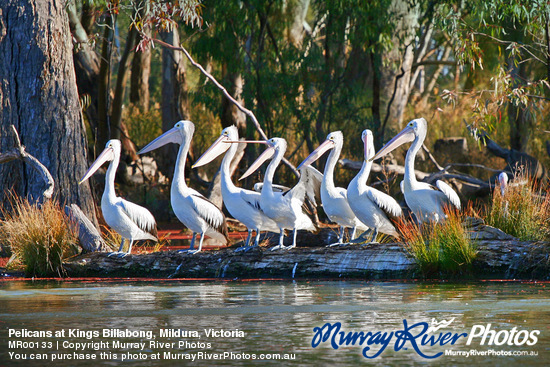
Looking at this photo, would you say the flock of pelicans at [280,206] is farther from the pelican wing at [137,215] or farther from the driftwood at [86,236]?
the driftwood at [86,236]

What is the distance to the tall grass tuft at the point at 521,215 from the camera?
9469mm

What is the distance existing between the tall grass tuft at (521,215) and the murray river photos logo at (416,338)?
430cm

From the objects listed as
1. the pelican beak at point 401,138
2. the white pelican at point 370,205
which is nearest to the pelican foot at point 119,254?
the white pelican at point 370,205

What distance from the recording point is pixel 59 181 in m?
11.0

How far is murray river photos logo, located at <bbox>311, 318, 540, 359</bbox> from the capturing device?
5016 mm

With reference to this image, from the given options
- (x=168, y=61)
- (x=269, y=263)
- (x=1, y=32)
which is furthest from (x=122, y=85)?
(x=269, y=263)

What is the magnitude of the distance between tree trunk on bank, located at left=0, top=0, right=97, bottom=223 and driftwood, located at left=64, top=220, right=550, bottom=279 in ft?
7.14

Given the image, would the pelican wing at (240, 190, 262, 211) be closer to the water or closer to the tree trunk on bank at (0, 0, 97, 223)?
the water

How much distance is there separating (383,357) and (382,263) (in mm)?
3987

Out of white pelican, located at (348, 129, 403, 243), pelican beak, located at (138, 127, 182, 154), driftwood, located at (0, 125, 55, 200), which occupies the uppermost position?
pelican beak, located at (138, 127, 182, 154)

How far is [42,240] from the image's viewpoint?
9273 mm

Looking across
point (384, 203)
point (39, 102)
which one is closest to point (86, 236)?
point (39, 102)

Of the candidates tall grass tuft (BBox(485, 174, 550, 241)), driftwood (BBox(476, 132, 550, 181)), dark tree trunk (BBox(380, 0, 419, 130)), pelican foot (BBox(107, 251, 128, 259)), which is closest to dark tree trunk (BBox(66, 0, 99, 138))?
dark tree trunk (BBox(380, 0, 419, 130))

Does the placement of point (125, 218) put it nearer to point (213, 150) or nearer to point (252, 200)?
point (252, 200)
